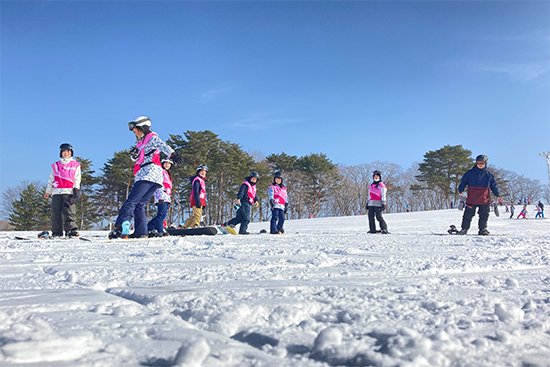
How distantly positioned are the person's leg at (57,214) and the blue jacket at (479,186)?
26.1 feet

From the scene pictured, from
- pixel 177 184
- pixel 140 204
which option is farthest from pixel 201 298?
Result: pixel 177 184

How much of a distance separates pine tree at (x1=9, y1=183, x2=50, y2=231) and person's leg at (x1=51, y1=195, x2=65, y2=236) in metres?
31.8

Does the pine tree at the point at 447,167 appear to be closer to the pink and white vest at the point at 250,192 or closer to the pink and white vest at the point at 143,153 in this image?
the pink and white vest at the point at 250,192

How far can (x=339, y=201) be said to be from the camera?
51312 mm

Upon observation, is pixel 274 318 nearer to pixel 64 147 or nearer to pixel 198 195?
pixel 64 147

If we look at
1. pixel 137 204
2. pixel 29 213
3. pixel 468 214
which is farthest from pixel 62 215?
pixel 29 213

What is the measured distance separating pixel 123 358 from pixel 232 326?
1.31 feet

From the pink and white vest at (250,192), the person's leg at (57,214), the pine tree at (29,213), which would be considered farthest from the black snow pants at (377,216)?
the pine tree at (29,213)

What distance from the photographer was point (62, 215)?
23.5 feet

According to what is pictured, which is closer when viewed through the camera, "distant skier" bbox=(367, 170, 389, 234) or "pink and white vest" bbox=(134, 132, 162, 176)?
"pink and white vest" bbox=(134, 132, 162, 176)

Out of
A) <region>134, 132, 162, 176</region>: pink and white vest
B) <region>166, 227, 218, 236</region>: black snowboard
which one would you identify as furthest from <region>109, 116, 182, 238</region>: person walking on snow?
<region>166, 227, 218, 236</region>: black snowboard

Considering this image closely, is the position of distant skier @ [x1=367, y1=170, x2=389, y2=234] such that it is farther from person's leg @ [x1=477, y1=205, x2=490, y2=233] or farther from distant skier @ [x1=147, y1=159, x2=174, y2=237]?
distant skier @ [x1=147, y1=159, x2=174, y2=237]

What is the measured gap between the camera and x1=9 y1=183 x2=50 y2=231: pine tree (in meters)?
34.5

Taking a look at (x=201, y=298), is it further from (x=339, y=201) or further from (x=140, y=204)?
(x=339, y=201)
